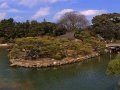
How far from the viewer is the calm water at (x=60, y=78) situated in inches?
1028

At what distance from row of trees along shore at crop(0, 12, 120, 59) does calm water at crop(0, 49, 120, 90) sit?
3.48m

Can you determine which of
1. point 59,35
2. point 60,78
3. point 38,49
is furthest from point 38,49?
point 59,35

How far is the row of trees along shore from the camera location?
38.2 m

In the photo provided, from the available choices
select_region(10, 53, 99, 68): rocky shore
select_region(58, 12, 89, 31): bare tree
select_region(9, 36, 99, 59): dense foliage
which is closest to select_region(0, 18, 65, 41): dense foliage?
select_region(58, 12, 89, 31): bare tree

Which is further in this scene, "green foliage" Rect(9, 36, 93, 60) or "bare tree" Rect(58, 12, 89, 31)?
"bare tree" Rect(58, 12, 89, 31)

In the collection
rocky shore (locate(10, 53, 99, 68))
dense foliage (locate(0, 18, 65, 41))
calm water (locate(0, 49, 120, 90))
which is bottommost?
calm water (locate(0, 49, 120, 90))

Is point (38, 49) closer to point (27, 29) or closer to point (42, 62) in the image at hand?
point (42, 62)

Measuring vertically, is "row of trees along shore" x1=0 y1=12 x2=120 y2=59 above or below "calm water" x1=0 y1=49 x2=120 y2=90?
above

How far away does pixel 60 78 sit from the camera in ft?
98.5

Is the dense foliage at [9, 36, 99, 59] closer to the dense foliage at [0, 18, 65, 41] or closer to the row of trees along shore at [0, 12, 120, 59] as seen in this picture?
the row of trees along shore at [0, 12, 120, 59]

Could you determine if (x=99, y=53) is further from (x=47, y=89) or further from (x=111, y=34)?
(x=47, y=89)

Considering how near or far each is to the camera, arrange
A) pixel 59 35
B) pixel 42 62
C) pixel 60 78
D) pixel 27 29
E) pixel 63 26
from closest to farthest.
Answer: pixel 60 78 < pixel 42 62 < pixel 59 35 < pixel 27 29 < pixel 63 26

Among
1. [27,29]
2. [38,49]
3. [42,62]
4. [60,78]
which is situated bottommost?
[60,78]

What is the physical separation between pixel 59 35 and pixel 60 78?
33.4 m
